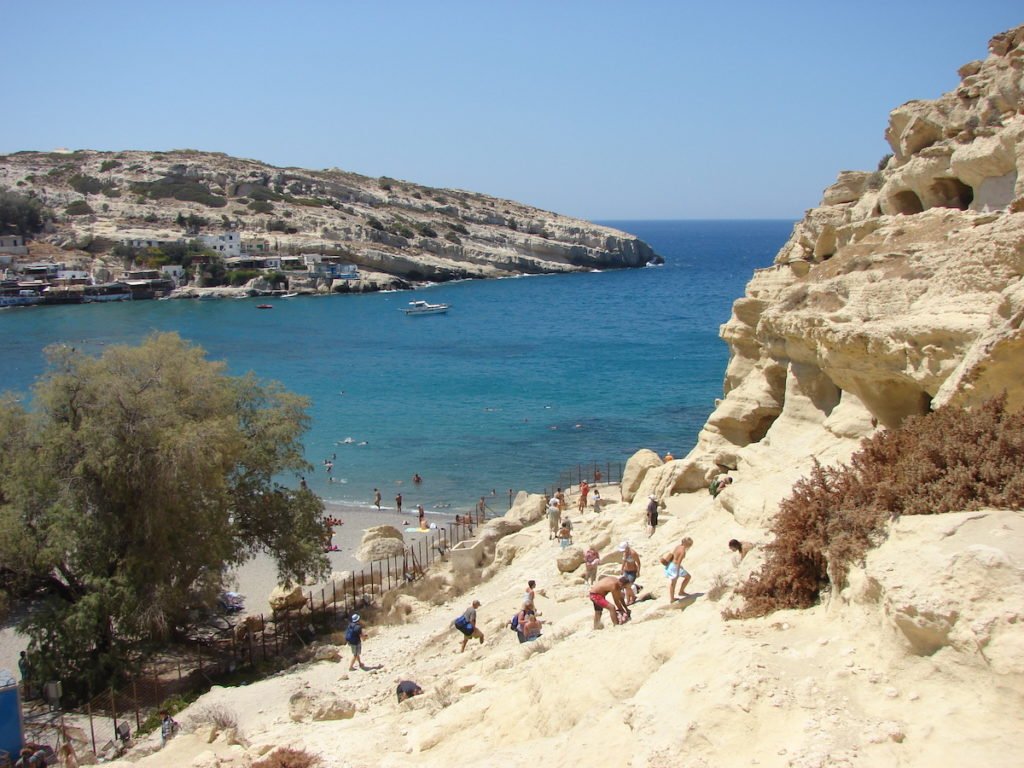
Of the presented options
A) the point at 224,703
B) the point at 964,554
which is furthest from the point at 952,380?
the point at 224,703

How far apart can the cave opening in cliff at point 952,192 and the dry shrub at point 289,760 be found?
Result: 18.0 metres

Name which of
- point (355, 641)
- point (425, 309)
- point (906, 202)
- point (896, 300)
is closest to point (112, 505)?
point (355, 641)

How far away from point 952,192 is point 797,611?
15.2m

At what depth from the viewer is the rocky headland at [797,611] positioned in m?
7.02

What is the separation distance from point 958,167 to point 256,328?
224 feet

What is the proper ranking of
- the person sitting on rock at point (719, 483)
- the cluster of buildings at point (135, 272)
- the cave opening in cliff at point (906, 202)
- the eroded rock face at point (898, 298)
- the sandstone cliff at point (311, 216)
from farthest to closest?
the sandstone cliff at point (311, 216) → the cluster of buildings at point (135, 272) → the cave opening in cliff at point (906, 202) → the person sitting on rock at point (719, 483) → the eroded rock face at point (898, 298)

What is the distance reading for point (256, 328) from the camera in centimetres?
7881

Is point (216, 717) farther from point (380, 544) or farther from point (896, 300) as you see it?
point (380, 544)

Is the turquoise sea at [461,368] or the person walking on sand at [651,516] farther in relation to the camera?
the turquoise sea at [461,368]

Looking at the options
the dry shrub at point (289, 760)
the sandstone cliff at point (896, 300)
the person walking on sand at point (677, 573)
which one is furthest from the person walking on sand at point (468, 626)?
the sandstone cliff at point (896, 300)

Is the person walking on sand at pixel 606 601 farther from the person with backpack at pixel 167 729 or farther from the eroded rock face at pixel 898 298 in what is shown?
the person with backpack at pixel 167 729

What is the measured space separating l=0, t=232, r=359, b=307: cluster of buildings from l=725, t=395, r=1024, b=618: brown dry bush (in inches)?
3934

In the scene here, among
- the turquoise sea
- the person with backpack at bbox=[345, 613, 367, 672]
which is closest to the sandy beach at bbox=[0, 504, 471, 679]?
the turquoise sea

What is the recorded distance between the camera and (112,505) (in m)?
17.8
